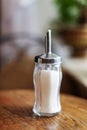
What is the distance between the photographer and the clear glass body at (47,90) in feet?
2.64

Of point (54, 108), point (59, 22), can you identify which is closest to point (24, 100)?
point (54, 108)

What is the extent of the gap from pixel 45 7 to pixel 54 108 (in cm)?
183

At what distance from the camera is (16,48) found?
2.49 metres

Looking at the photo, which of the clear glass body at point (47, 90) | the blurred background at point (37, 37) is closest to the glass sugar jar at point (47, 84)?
the clear glass body at point (47, 90)

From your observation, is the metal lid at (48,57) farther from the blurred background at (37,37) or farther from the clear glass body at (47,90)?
the blurred background at (37,37)

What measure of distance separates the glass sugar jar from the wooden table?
25 mm

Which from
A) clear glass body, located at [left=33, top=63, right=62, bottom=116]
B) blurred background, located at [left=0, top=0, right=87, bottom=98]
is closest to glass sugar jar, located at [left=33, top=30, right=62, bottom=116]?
clear glass body, located at [left=33, top=63, right=62, bottom=116]

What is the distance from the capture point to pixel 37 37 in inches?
Result: 97.8

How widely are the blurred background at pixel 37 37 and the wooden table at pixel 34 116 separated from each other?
1.61ft

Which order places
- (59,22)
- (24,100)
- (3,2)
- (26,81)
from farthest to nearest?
1. (3,2)
2. (59,22)
3. (26,81)
4. (24,100)

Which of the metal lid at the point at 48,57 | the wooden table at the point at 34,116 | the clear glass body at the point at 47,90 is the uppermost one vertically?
the metal lid at the point at 48,57

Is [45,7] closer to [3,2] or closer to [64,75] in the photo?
[3,2]

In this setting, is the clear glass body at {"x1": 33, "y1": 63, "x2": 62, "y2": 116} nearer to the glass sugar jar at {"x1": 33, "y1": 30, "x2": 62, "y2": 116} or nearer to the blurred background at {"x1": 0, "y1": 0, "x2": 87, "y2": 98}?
the glass sugar jar at {"x1": 33, "y1": 30, "x2": 62, "y2": 116}

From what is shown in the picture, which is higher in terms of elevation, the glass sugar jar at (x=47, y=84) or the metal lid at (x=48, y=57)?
the metal lid at (x=48, y=57)
